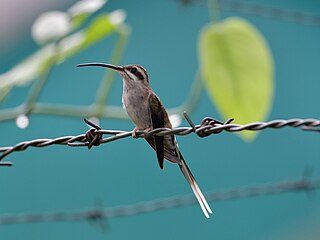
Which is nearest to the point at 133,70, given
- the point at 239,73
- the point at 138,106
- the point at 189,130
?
the point at 138,106

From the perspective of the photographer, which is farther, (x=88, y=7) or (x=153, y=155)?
(x=153, y=155)

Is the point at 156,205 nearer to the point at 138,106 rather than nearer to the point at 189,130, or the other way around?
the point at 138,106

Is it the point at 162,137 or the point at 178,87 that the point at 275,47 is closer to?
the point at 178,87

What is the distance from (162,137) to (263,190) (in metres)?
2.44

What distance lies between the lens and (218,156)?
26.2ft

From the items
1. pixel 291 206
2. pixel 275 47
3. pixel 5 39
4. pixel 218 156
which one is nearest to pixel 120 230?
pixel 218 156

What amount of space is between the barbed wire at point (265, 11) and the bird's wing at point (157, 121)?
2266mm

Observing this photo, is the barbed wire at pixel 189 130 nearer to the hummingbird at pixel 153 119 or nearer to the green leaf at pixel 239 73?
the hummingbird at pixel 153 119

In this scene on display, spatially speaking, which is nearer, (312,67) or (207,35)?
(207,35)

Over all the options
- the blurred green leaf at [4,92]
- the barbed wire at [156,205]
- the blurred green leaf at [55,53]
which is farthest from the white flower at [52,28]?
the barbed wire at [156,205]

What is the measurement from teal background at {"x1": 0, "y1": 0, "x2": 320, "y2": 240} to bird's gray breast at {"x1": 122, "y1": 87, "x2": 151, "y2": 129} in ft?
10.7

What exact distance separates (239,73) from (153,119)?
2.09 ft

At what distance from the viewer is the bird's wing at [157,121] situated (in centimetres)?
344

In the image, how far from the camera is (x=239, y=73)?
157 inches
